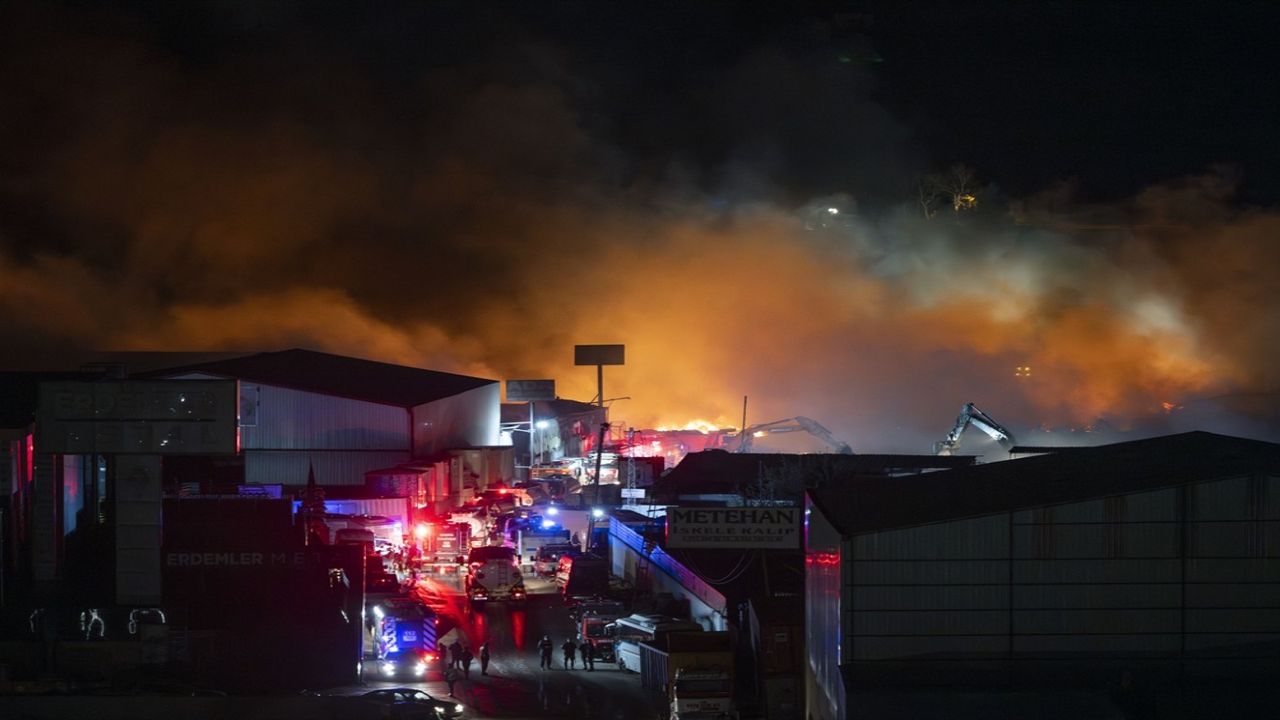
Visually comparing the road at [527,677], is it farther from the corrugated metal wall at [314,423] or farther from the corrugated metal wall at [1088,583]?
the corrugated metal wall at [314,423]

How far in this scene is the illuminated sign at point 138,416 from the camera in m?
14.8

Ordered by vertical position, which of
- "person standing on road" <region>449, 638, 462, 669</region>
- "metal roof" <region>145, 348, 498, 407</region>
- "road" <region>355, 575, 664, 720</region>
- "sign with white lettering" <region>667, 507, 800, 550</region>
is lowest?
"road" <region>355, 575, 664, 720</region>

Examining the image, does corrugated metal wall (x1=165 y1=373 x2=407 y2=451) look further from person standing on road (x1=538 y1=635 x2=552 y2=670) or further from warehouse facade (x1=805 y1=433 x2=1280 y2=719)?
warehouse facade (x1=805 y1=433 x2=1280 y2=719)

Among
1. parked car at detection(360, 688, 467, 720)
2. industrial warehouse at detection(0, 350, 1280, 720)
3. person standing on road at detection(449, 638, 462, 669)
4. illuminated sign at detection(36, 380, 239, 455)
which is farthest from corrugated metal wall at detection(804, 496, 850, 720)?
illuminated sign at detection(36, 380, 239, 455)

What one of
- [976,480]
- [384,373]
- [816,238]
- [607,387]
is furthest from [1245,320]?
[976,480]

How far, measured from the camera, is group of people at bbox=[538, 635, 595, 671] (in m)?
15.7

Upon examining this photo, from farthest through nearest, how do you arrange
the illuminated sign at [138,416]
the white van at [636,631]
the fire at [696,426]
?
the fire at [696,426], the white van at [636,631], the illuminated sign at [138,416]

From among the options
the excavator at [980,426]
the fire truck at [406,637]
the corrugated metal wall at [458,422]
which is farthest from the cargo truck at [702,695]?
the excavator at [980,426]

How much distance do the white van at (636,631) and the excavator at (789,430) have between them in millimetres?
18938

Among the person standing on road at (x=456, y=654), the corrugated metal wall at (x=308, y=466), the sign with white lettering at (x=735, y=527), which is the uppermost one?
the corrugated metal wall at (x=308, y=466)

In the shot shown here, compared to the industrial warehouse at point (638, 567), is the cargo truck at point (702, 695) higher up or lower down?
lower down

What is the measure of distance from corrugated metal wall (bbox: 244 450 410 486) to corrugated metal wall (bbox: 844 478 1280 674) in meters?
18.8

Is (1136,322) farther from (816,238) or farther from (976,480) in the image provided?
(976,480)

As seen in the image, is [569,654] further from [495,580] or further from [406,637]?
[495,580]
